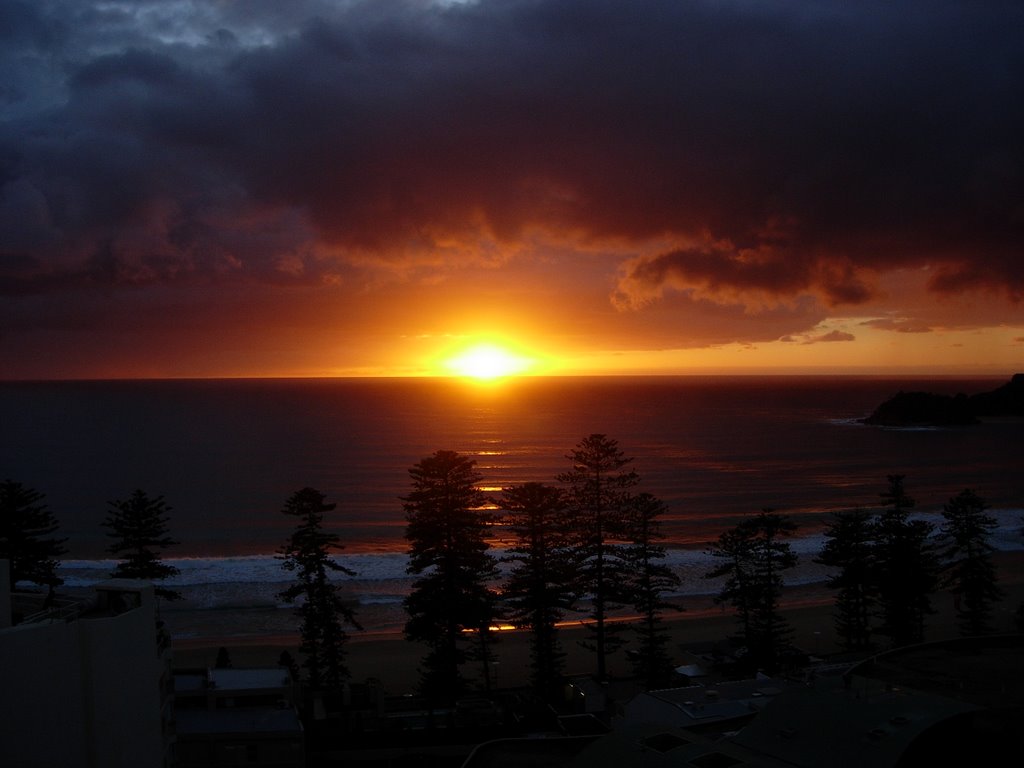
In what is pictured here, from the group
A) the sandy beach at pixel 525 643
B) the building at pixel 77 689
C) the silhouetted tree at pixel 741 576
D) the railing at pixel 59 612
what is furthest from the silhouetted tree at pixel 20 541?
the silhouetted tree at pixel 741 576

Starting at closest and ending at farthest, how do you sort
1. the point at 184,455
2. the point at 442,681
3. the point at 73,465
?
the point at 442,681 < the point at 73,465 < the point at 184,455

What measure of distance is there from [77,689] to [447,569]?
686 inches

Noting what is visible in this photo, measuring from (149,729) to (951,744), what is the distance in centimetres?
970

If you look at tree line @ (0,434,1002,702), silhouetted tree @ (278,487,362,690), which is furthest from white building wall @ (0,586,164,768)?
silhouetted tree @ (278,487,362,690)

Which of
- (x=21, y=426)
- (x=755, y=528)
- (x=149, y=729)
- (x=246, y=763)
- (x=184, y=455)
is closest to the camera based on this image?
(x=149, y=729)

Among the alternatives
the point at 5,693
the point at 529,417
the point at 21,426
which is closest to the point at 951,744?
the point at 5,693

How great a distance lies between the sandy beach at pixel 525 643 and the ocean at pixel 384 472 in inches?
85.1

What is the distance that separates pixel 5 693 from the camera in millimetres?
8094

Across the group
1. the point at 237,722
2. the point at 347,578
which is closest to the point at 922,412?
the point at 347,578

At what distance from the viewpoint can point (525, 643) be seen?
3369 centimetres

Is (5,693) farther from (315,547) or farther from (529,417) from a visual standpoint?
(529,417)

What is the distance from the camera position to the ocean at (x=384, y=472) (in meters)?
46.6

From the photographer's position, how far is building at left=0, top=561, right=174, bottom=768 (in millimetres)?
8148

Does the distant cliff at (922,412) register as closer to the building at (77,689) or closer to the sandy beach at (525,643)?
the sandy beach at (525,643)
